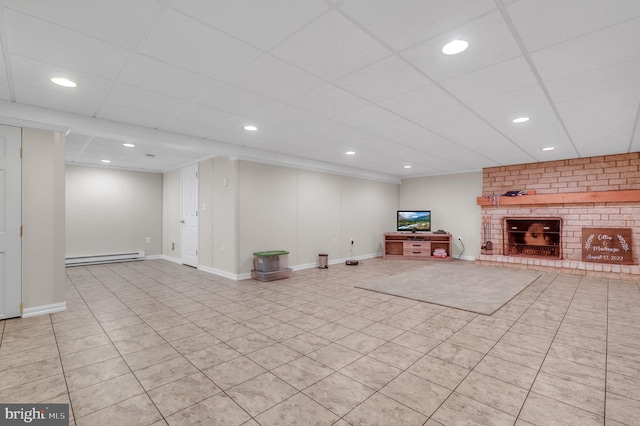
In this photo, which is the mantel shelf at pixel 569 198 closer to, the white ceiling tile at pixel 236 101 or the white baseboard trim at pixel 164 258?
the white ceiling tile at pixel 236 101

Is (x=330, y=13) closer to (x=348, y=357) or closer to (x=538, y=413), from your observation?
(x=348, y=357)

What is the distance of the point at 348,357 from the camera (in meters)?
2.46

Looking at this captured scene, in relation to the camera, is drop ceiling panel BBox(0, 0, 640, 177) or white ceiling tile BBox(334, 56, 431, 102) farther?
white ceiling tile BBox(334, 56, 431, 102)

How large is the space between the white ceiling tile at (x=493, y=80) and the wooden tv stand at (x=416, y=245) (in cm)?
548

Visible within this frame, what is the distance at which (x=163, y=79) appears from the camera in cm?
265

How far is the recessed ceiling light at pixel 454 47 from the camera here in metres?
2.05

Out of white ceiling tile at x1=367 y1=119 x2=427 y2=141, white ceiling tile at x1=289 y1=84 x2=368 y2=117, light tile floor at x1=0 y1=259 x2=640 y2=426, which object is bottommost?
light tile floor at x1=0 y1=259 x2=640 y2=426

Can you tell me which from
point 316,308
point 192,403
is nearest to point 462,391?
point 192,403

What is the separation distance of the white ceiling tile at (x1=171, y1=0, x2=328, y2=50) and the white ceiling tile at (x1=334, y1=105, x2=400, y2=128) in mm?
1588

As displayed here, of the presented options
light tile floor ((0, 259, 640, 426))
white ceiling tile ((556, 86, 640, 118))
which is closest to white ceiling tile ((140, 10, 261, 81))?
light tile floor ((0, 259, 640, 426))

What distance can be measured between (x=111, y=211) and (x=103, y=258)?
1.13m

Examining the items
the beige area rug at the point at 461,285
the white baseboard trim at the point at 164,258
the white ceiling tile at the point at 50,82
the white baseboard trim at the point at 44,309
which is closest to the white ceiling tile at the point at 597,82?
the beige area rug at the point at 461,285

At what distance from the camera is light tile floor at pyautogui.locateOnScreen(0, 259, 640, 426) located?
70.9 inches

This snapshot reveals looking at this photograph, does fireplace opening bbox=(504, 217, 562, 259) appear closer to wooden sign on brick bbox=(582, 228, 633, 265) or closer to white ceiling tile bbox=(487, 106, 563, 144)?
wooden sign on brick bbox=(582, 228, 633, 265)
